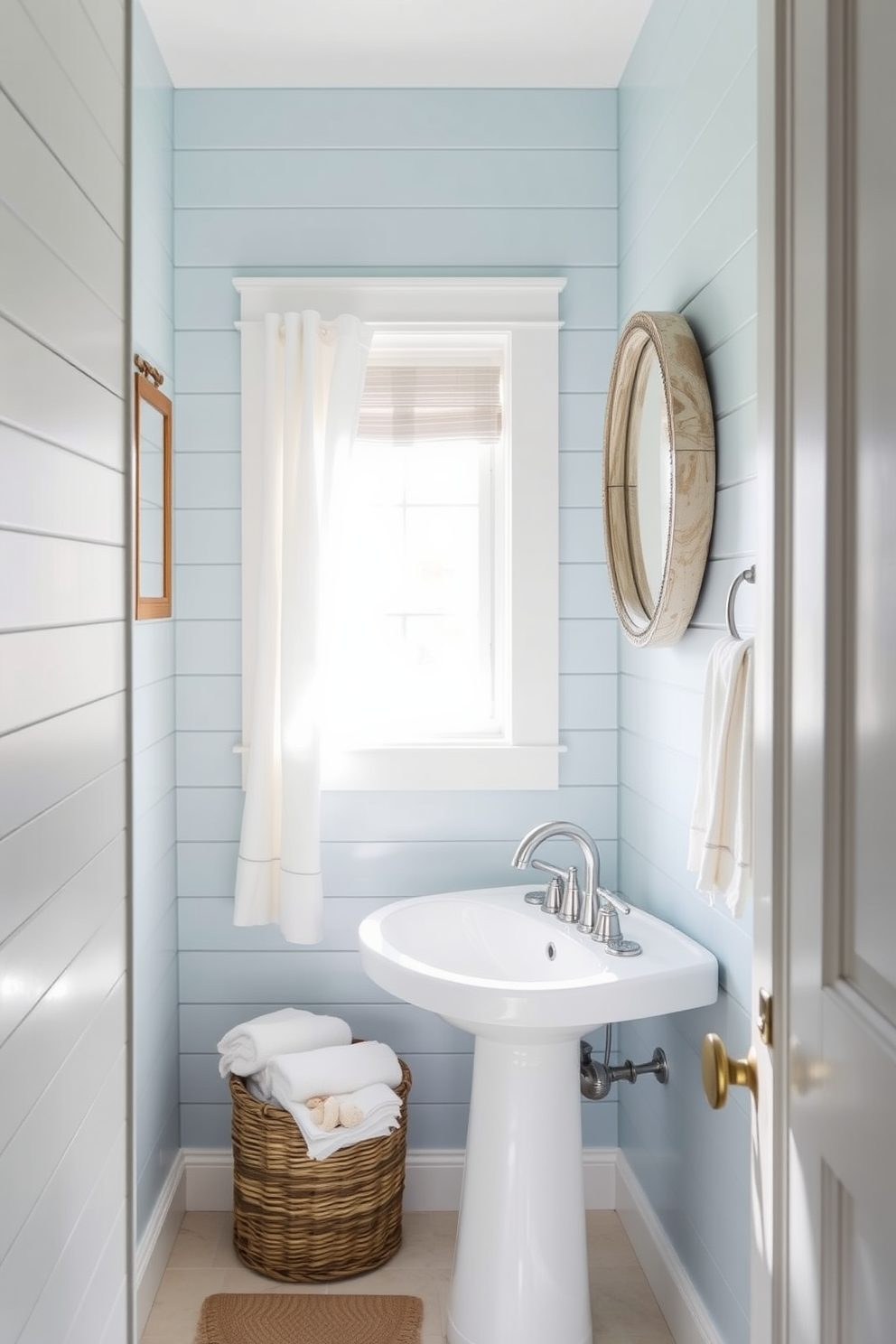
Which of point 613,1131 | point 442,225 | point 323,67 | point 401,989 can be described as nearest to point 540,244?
point 442,225

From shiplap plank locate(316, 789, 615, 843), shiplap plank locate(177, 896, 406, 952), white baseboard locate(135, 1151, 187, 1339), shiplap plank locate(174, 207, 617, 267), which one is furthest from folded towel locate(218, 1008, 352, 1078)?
shiplap plank locate(174, 207, 617, 267)

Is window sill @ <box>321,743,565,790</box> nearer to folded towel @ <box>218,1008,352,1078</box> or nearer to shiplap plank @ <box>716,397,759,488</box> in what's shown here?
folded towel @ <box>218,1008,352,1078</box>

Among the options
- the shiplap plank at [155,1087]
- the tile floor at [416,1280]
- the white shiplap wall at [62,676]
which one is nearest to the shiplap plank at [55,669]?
the white shiplap wall at [62,676]

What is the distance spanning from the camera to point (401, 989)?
81.0 inches

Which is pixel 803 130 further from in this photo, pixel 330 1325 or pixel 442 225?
pixel 330 1325

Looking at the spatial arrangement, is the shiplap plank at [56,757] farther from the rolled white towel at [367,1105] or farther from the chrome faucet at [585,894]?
the rolled white towel at [367,1105]

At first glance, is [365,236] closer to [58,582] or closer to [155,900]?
[155,900]

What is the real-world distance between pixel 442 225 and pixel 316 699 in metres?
1.18

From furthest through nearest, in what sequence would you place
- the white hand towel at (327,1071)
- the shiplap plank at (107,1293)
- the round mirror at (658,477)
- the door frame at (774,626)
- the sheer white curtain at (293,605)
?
the sheer white curtain at (293,605), the white hand towel at (327,1071), the round mirror at (658,477), the shiplap plank at (107,1293), the door frame at (774,626)

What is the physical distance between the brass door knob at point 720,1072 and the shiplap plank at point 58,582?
734 millimetres

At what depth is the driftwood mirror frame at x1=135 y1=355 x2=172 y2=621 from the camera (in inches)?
87.0

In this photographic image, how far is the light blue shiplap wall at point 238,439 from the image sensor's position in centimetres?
262

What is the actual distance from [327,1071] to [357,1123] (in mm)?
121

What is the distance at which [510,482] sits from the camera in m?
2.67
